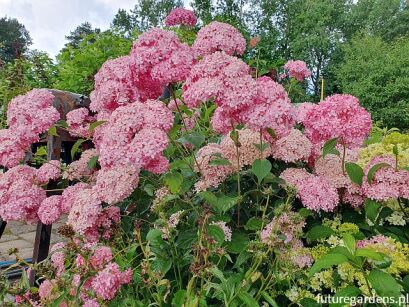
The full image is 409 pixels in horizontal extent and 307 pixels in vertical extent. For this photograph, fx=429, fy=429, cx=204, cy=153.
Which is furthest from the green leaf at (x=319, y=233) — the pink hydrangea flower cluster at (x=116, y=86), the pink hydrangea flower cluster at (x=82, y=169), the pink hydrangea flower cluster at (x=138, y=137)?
the pink hydrangea flower cluster at (x=82, y=169)

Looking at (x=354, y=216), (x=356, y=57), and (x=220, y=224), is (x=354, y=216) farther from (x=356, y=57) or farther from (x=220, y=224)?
(x=356, y=57)

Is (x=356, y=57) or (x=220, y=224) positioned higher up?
(x=356, y=57)

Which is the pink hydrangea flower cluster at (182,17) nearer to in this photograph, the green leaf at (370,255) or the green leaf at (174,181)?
the green leaf at (174,181)

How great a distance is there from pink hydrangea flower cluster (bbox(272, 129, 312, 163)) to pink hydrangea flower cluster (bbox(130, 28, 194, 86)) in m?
0.39

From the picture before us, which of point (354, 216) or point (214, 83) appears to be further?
point (354, 216)

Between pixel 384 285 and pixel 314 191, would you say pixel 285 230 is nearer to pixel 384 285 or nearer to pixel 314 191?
pixel 314 191

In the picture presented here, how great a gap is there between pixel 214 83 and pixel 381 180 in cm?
59

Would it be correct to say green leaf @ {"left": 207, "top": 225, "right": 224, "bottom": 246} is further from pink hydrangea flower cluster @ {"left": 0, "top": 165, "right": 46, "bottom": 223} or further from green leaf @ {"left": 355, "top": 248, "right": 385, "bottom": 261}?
pink hydrangea flower cluster @ {"left": 0, "top": 165, "right": 46, "bottom": 223}

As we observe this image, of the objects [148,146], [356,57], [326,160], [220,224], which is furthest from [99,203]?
[356,57]

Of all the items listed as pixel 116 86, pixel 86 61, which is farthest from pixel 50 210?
pixel 86 61

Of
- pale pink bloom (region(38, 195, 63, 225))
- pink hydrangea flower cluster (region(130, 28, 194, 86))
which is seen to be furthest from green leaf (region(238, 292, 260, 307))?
pale pink bloom (region(38, 195, 63, 225))

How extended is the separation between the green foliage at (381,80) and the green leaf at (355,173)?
16508 millimetres

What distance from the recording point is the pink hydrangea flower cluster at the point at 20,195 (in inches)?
66.2

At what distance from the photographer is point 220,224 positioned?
1.24 metres
